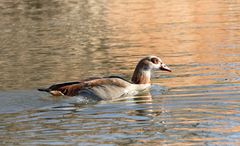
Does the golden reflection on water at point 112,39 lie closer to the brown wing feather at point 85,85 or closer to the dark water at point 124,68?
the dark water at point 124,68

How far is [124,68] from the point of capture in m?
20.3

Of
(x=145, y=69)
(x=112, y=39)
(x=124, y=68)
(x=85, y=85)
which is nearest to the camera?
(x=85, y=85)

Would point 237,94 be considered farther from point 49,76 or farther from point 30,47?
point 30,47

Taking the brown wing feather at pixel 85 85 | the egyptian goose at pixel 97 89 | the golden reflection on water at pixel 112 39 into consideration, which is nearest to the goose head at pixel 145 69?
the golden reflection on water at pixel 112 39

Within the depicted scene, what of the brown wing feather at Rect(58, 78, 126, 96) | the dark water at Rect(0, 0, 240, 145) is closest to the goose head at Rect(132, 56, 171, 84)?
the dark water at Rect(0, 0, 240, 145)

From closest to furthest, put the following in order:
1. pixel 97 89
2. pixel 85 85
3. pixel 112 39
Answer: pixel 97 89 < pixel 85 85 < pixel 112 39

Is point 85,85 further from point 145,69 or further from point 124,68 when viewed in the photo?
point 124,68

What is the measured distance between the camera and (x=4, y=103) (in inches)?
623

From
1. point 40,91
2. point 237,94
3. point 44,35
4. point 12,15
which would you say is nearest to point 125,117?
point 237,94

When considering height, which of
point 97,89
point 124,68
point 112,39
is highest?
point 97,89

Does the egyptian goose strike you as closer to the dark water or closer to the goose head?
the dark water

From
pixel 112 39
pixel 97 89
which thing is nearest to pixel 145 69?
pixel 97 89

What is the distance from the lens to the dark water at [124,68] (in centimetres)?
1242

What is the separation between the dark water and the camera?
12422 mm
